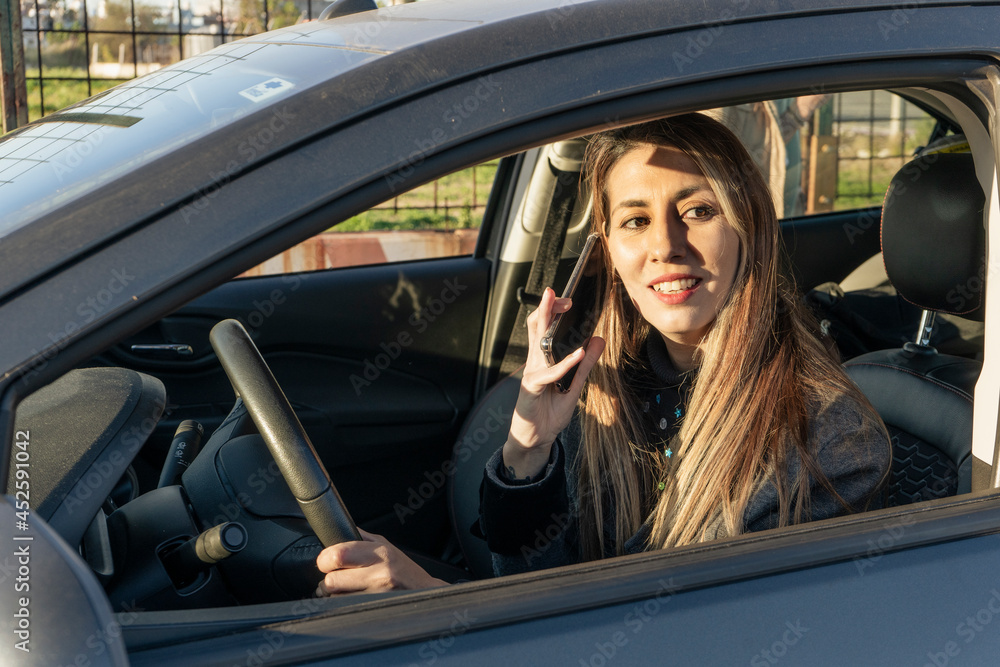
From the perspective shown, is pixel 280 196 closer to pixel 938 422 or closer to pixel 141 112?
pixel 141 112

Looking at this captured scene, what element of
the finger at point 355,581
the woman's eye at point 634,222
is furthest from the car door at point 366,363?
the finger at point 355,581

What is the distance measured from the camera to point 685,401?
164 cm

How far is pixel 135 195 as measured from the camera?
0.82 metres

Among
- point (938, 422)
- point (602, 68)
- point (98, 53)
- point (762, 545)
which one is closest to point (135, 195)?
point (602, 68)

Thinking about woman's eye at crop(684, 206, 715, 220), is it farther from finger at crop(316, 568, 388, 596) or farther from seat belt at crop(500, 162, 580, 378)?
seat belt at crop(500, 162, 580, 378)

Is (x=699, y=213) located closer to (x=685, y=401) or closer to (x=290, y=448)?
(x=685, y=401)

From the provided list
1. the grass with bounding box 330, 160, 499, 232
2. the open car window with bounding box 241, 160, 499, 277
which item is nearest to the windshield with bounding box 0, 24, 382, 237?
the open car window with bounding box 241, 160, 499, 277

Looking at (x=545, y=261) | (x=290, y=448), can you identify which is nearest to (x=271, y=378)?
(x=290, y=448)

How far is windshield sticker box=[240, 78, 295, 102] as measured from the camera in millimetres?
897

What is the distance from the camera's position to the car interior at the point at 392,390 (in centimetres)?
117

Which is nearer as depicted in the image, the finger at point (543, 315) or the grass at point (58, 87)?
the finger at point (543, 315)

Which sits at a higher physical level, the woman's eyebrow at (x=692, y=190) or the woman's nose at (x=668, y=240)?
the woman's eyebrow at (x=692, y=190)

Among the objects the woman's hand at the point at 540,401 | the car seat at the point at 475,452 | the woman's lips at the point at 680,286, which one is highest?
the woman's lips at the point at 680,286

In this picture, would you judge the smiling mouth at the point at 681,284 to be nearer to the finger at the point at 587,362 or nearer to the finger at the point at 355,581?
the finger at the point at 587,362
